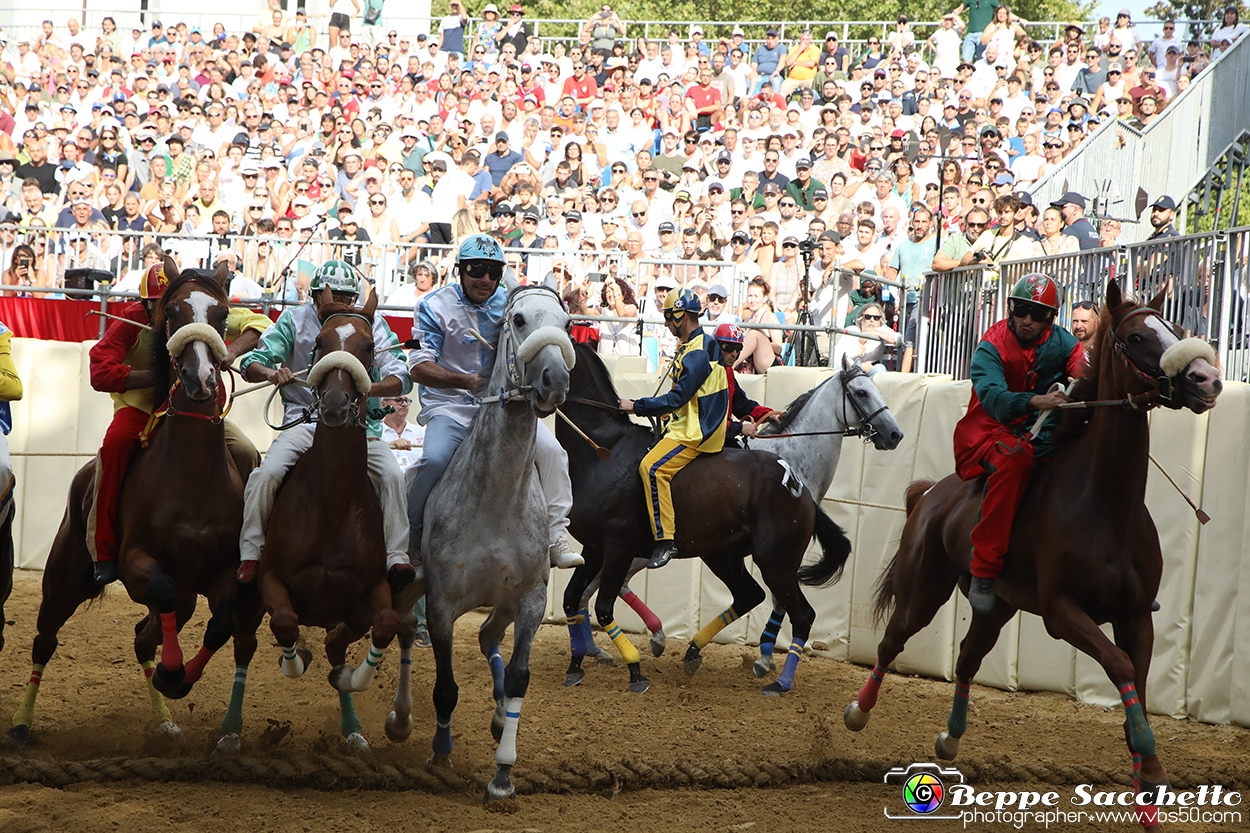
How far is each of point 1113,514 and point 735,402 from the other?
15.5 ft

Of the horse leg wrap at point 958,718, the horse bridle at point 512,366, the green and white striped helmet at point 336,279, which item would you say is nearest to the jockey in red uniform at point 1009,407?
the horse leg wrap at point 958,718

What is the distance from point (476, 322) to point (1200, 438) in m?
5.00

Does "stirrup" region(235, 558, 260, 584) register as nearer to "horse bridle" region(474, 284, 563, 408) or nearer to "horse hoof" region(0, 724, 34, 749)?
"horse bridle" region(474, 284, 563, 408)

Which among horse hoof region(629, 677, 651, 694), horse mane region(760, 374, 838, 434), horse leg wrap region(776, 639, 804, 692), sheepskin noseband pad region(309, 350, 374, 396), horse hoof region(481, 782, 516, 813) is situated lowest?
horse hoof region(629, 677, 651, 694)

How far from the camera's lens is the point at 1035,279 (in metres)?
6.57

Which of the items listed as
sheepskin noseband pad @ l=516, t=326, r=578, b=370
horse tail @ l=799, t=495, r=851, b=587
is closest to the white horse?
sheepskin noseband pad @ l=516, t=326, r=578, b=370

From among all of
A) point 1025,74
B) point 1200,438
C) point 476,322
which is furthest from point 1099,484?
point 1025,74

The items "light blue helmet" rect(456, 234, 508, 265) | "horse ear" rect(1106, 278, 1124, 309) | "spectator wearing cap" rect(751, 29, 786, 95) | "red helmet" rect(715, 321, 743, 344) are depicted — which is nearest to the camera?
"horse ear" rect(1106, 278, 1124, 309)

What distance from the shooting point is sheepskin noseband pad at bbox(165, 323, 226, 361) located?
6082 mm

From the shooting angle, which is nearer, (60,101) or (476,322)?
(476,322)

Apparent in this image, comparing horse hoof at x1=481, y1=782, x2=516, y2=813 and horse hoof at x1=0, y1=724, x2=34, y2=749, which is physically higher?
horse hoof at x1=481, y1=782, x2=516, y2=813

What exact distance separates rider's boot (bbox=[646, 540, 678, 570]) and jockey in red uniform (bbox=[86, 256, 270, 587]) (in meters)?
3.47

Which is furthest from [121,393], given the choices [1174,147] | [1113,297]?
[1174,147]

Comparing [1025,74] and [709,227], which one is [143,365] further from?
[1025,74]
